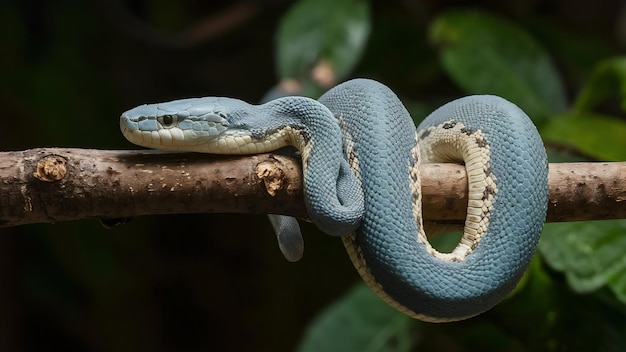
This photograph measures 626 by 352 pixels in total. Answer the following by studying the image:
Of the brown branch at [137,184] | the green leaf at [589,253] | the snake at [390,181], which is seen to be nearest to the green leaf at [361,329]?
the green leaf at [589,253]

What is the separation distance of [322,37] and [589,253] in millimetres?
1312

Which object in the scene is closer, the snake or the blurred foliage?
the snake

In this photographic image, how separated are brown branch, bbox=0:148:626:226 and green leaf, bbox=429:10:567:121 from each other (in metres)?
1.43

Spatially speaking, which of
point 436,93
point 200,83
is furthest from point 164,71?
point 436,93

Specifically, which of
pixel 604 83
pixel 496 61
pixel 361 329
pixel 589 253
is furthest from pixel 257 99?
pixel 589 253

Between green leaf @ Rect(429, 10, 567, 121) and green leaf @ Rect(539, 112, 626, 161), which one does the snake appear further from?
green leaf @ Rect(429, 10, 567, 121)

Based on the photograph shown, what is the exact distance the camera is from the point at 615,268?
2.01m

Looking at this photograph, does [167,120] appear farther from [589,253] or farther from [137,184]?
[589,253]

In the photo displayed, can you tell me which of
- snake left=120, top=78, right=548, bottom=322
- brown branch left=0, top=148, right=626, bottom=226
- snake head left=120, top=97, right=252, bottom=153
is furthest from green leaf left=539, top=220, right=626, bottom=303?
snake head left=120, top=97, right=252, bottom=153

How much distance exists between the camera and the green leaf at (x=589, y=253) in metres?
2.00

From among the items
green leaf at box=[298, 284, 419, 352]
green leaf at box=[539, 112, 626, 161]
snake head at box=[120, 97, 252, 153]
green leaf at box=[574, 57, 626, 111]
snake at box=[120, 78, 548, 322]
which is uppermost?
snake head at box=[120, 97, 252, 153]

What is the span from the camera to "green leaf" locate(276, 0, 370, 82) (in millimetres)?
2691

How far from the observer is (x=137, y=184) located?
55.4 inches

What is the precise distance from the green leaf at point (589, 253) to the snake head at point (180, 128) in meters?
1.11
